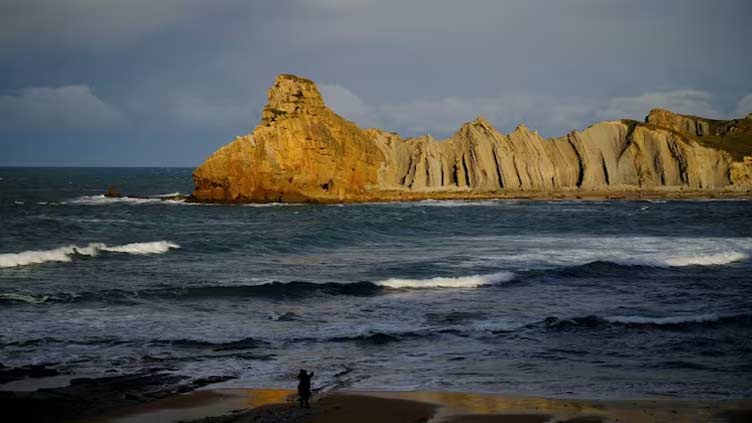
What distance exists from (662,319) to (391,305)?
8680 mm

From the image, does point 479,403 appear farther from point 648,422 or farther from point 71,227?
point 71,227

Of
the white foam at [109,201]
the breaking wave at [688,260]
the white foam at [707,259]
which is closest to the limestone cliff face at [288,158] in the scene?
the white foam at [109,201]

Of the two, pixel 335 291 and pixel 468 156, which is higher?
pixel 468 156

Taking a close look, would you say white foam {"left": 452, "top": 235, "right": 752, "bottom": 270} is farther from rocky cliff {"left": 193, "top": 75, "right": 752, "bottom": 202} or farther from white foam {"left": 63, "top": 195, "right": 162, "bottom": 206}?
white foam {"left": 63, "top": 195, "right": 162, "bottom": 206}

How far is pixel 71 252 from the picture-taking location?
127 feet

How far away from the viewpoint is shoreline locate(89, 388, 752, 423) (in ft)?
51.1

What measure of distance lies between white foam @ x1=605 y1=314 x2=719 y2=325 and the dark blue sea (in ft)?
0.29

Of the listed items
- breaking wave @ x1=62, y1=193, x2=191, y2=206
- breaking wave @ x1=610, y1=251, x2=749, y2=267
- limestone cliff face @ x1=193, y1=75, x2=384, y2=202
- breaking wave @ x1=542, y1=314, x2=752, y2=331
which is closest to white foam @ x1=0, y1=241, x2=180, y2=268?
breaking wave @ x1=610, y1=251, x2=749, y2=267

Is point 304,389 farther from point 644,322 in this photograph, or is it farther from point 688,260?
point 688,260

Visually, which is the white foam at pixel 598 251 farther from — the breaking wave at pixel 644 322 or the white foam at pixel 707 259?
the breaking wave at pixel 644 322

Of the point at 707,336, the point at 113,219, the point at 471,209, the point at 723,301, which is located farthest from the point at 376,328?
the point at 471,209

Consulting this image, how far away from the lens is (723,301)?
28.2 m

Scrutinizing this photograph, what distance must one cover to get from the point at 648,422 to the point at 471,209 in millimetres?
58121

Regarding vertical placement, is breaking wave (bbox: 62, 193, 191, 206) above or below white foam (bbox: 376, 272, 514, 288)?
above
